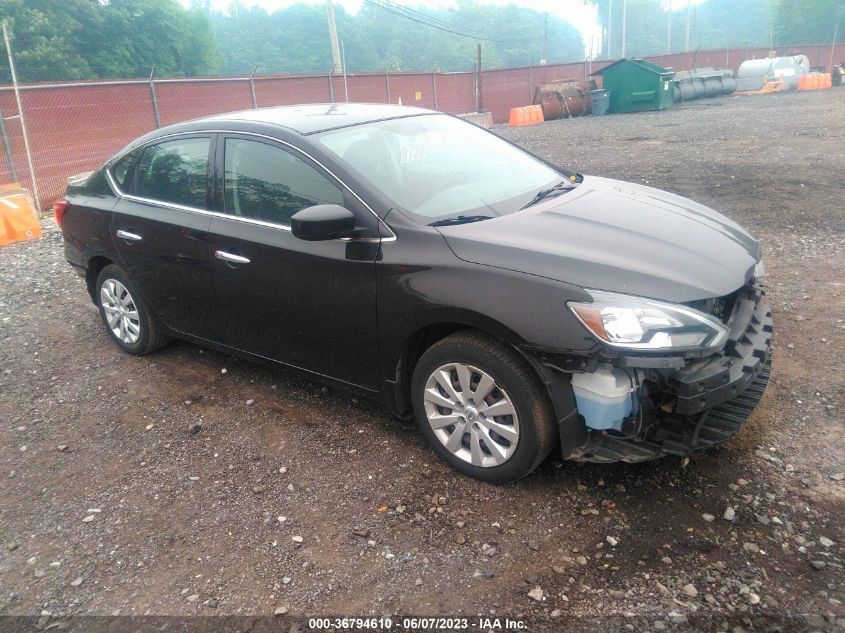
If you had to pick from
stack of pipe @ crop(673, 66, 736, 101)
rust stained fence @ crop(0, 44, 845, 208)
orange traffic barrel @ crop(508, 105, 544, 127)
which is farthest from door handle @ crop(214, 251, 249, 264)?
stack of pipe @ crop(673, 66, 736, 101)

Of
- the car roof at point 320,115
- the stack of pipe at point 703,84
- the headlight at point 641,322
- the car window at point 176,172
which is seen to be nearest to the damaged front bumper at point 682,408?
the headlight at point 641,322

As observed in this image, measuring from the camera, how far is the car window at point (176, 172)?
4191mm

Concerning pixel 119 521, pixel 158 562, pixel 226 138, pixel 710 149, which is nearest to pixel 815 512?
pixel 158 562

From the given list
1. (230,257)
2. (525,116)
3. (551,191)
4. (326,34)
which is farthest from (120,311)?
(326,34)

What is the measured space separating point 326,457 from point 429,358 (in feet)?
2.94

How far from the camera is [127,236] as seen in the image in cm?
462

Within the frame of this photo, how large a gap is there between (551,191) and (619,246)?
980 millimetres

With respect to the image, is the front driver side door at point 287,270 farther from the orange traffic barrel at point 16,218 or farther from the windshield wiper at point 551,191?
the orange traffic barrel at point 16,218

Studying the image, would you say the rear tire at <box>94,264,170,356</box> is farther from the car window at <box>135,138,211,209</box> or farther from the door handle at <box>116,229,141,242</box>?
the car window at <box>135,138,211,209</box>

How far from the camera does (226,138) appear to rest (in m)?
4.05

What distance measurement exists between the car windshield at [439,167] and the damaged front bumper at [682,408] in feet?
3.98

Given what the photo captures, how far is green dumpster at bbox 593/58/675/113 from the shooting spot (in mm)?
26219

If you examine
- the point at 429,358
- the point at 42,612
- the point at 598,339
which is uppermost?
the point at 598,339

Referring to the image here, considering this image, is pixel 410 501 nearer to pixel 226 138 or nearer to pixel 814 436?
pixel 814 436
